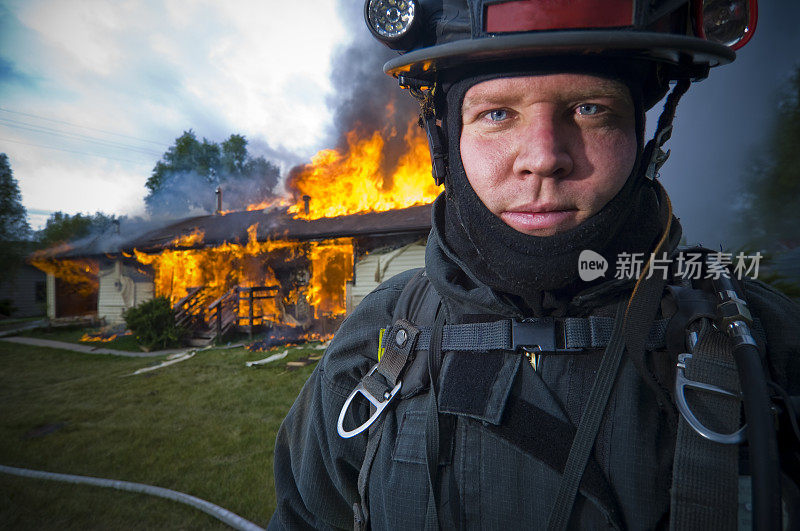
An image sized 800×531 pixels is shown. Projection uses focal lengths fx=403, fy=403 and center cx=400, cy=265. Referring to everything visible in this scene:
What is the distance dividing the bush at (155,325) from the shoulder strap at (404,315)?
1405cm

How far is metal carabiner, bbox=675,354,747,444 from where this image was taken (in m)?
0.96

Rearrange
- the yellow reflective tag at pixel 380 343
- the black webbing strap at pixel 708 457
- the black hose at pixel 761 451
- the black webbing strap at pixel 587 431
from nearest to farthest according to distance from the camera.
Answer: the black hose at pixel 761 451
the black webbing strap at pixel 708 457
the black webbing strap at pixel 587 431
the yellow reflective tag at pixel 380 343

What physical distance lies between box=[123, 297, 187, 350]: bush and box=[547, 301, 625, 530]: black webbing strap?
1474 cm

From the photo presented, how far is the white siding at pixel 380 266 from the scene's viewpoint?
1225cm

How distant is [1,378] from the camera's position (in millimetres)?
10195

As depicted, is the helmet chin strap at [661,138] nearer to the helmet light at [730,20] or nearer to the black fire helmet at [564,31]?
the black fire helmet at [564,31]

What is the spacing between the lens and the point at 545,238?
1.25 metres

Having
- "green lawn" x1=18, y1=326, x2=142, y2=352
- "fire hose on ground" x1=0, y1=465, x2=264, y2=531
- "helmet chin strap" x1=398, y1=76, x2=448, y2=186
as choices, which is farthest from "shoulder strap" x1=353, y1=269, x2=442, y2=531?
"green lawn" x1=18, y1=326, x2=142, y2=352

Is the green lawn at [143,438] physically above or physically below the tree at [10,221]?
below

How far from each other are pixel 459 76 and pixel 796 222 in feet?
20.9

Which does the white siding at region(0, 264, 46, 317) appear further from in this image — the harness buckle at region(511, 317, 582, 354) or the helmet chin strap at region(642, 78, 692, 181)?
the helmet chin strap at region(642, 78, 692, 181)

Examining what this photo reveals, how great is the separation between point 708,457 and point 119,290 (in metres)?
23.2

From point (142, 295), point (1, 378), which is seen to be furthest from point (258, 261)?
point (1, 378)

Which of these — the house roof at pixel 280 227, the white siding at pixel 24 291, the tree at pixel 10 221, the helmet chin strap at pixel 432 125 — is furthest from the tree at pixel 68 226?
the helmet chin strap at pixel 432 125
